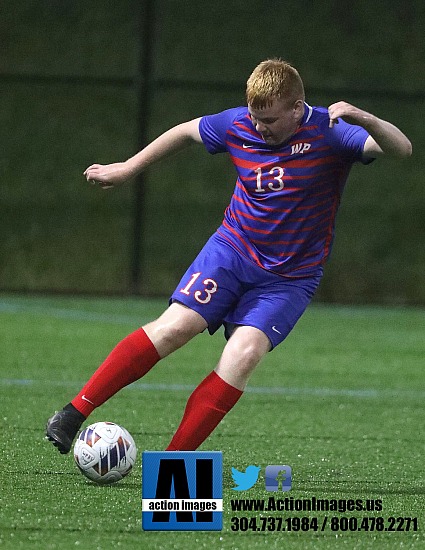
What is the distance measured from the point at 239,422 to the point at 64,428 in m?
1.79

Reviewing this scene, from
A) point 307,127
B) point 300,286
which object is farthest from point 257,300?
point 307,127

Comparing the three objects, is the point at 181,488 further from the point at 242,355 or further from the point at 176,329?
the point at 176,329

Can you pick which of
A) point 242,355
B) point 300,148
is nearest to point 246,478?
point 242,355

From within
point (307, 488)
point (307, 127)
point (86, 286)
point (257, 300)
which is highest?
point (307, 127)

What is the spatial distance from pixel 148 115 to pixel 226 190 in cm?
105

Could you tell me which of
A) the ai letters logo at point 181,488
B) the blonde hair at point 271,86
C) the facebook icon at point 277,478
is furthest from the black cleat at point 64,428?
the blonde hair at point 271,86

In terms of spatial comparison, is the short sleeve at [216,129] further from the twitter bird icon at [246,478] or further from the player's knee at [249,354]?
the twitter bird icon at [246,478]

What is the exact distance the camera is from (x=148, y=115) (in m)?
12.6

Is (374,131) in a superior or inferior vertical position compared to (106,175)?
superior

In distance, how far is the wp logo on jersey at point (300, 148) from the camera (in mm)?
4516

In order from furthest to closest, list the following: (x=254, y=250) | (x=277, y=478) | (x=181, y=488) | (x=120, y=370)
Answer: (x=254, y=250), (x=120, y=370), (x=277, y=478), (x=181, y=488)

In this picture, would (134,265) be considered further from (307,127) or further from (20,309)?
(307,127)

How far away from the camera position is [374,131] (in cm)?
420

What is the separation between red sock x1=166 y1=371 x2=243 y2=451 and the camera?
4309 mm
